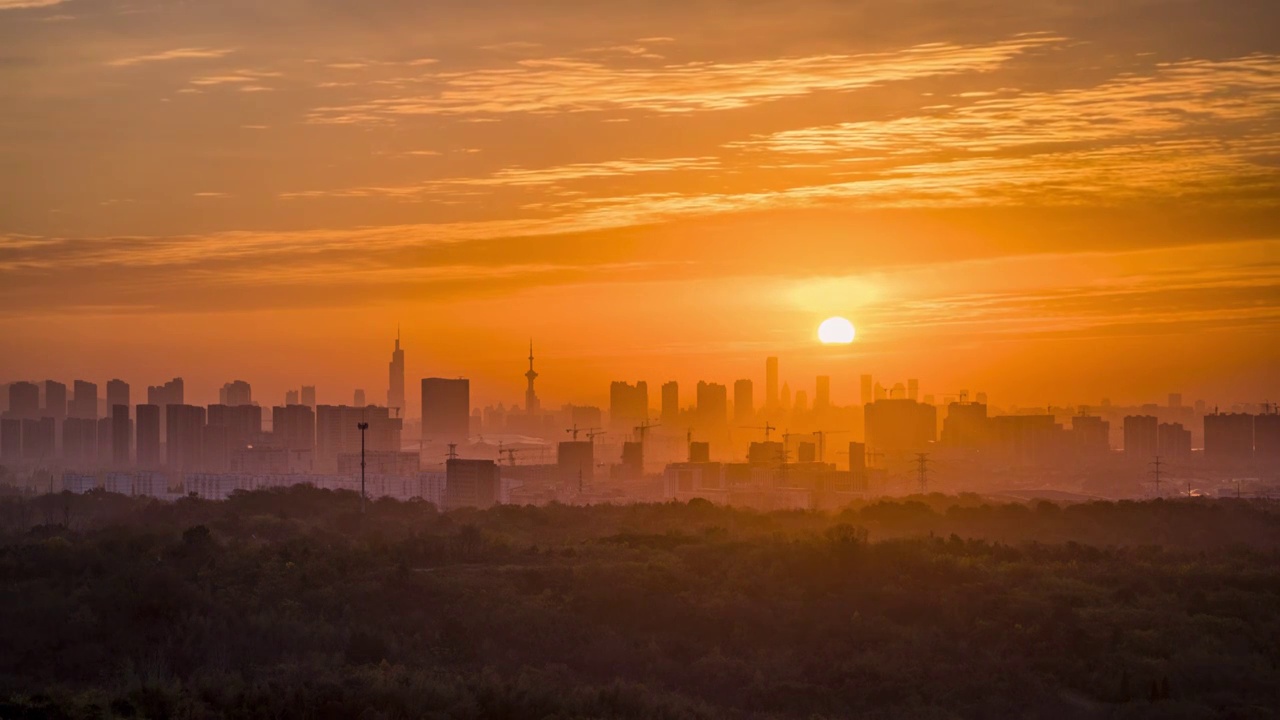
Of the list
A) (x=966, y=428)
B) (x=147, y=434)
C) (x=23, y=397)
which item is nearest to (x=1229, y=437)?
(x=966, y=428)

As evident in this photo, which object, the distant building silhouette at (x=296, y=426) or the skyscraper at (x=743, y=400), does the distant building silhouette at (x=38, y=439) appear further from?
the skyscraper at (x=743, y=400)

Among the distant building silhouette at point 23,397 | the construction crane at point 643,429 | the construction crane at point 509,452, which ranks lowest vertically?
the construction crane at point 509,452

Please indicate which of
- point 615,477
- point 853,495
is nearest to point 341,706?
point 853,495

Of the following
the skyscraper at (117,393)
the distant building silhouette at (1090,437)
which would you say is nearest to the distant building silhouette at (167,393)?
the skyscraper at (117,393)

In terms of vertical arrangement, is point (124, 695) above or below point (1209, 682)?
above

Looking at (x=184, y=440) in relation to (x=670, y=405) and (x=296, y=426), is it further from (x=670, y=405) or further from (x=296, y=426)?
(x=670, y=405)

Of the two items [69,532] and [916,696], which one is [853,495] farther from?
[916,696]
